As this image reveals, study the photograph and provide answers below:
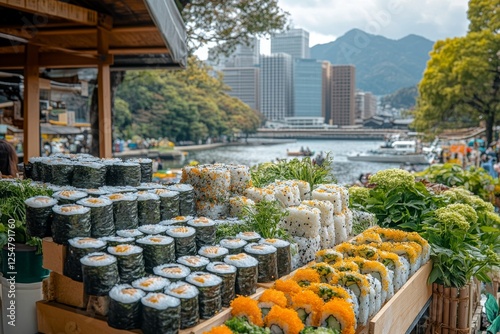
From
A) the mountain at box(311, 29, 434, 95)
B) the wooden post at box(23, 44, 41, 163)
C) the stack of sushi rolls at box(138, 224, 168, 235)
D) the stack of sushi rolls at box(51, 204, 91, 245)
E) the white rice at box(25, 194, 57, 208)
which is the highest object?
the mountain at box(311, 29, 434, 95)

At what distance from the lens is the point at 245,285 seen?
2381 mm

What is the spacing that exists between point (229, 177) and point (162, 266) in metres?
1.23

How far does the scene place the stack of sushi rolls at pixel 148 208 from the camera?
8.89 feet

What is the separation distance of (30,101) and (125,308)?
531 centimetres

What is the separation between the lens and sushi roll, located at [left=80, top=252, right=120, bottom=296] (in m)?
2.06

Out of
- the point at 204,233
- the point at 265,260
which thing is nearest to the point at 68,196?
the point at 204,233

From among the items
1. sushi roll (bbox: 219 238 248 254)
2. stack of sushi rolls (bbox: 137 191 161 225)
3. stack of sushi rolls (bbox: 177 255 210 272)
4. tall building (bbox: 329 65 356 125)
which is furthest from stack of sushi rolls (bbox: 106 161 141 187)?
tall building (bbox: 329 65 356 125)

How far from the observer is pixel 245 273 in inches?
92.9

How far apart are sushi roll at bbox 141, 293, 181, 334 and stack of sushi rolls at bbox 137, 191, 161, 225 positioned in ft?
2.75

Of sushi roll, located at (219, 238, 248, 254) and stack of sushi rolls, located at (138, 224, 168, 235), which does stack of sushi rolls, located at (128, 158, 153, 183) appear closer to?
stack of sushi rolls, located at (138, 224, 168, 235)

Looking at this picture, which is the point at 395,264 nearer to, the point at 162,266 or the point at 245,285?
the point at 245,285

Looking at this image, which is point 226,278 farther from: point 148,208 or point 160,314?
point 148,208

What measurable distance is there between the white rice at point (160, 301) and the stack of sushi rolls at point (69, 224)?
61 cm

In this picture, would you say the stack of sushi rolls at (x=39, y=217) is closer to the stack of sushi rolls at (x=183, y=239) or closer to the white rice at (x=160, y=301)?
the stack of sushi rolls at (x=183, y=239)
